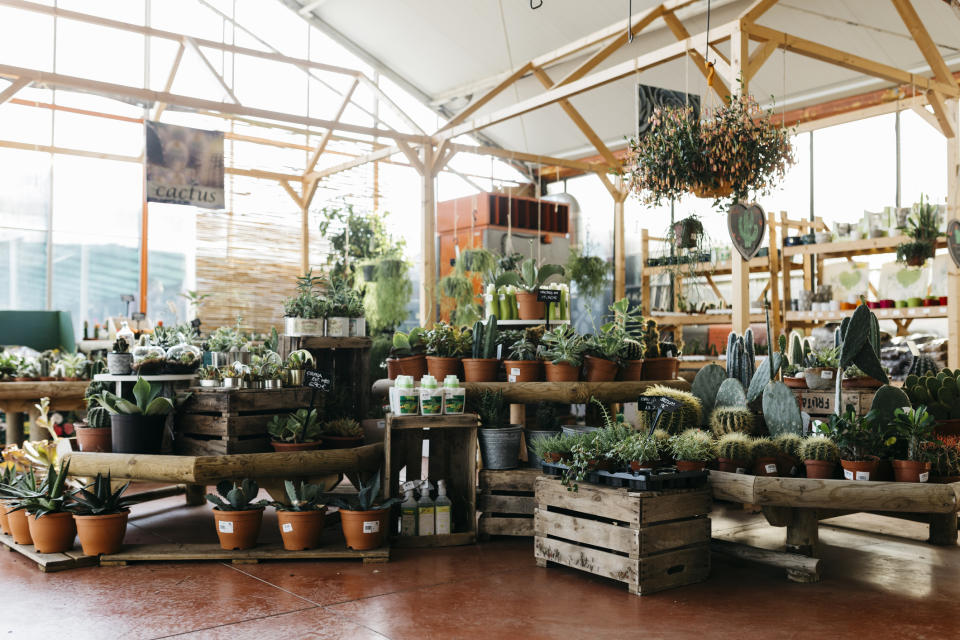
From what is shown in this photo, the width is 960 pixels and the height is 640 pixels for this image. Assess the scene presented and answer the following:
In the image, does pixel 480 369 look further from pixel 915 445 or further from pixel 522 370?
pixel 915 445

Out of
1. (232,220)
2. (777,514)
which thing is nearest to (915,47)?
(777,514)

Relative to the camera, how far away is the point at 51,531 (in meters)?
4.07

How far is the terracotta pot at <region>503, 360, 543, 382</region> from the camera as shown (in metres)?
4.80

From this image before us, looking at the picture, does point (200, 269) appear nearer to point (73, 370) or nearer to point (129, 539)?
point (73, 370)

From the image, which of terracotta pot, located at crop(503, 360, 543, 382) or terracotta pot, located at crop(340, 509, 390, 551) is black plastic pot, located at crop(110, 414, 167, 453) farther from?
terracotta pot, located at crop(503, 360, 543, 382)

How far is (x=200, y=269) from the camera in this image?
10.4m

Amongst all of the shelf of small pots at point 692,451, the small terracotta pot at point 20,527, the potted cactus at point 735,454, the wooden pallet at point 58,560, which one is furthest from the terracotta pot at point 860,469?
the small terracotta pot at point 20,527

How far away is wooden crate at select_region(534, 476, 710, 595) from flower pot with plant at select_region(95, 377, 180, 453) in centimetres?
209

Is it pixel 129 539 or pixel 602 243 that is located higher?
pixel 602 243

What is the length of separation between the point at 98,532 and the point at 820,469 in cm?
342

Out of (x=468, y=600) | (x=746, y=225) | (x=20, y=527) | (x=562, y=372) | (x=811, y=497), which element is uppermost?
(x=746, y=225)

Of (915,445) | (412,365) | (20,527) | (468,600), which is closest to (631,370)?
(412,365)

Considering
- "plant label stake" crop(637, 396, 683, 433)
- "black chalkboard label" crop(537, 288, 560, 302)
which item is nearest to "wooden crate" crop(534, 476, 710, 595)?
"plant label stake" crop(637, 396, 683, 433)

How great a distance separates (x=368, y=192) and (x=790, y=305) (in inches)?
234
